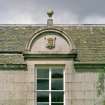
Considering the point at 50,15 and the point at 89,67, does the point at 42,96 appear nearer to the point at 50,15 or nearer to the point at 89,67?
the point at 89,67

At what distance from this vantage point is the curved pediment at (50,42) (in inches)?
883

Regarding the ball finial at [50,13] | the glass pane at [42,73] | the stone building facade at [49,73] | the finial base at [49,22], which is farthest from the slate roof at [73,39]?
the glass pane at [42,73]

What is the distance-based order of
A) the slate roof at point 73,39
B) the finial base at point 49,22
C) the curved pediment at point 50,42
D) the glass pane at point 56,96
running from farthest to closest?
the finial base at point 49,22, the slate roof at point 73,39, the curved pediment at point 50,42, the glass pane at point 56,96

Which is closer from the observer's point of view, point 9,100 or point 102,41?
point 9,100

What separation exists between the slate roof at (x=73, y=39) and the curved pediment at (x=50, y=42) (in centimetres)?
80

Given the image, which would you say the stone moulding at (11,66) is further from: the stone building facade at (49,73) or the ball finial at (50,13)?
the ball finial at (50,13)

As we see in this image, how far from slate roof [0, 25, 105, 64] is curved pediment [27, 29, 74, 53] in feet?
2.61

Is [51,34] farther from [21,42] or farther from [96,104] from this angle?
[96,104]

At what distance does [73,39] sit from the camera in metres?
24.3

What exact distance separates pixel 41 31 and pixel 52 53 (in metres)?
1.14

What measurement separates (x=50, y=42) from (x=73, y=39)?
2120 millimetres

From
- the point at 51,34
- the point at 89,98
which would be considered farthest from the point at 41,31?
the point at 89,98

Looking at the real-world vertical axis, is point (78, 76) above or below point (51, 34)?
below

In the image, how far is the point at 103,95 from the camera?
22141 mm
